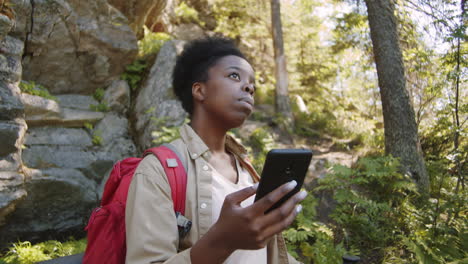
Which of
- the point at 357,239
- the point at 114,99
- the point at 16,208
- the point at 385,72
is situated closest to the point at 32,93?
the point at 114,99

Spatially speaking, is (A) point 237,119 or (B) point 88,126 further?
(B) point 88,126

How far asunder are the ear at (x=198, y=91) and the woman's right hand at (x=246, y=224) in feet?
4.45

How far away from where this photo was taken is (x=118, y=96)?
30.0 feet

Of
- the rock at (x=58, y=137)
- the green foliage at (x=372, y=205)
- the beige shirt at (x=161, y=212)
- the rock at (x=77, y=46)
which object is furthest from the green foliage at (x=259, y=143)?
the beige shirt at (x=161, y=212)

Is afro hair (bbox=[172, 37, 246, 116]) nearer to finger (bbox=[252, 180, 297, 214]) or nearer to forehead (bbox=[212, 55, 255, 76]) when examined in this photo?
forehead (bbox=[212, 55, 255, 76])

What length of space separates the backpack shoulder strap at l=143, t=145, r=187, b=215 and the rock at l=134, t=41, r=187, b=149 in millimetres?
6278

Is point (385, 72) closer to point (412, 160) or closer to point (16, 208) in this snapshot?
point (412, 160)

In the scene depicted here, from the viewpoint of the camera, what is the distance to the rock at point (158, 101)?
827cm

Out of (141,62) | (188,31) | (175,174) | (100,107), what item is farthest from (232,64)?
(188,31)

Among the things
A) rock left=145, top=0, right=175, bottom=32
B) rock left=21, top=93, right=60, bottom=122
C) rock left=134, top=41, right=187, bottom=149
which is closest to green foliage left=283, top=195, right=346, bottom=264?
rock left=134, top=41, right=187, bottom=149

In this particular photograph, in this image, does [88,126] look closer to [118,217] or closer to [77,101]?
[77,101]

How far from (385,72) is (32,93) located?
28.7 feet

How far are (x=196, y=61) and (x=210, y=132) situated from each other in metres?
0.82

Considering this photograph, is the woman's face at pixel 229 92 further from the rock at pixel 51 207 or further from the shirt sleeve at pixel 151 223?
the rock at pixel 51 207
